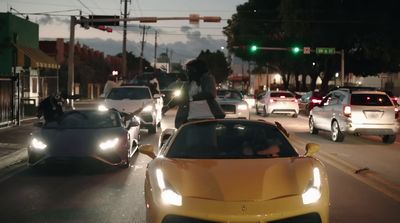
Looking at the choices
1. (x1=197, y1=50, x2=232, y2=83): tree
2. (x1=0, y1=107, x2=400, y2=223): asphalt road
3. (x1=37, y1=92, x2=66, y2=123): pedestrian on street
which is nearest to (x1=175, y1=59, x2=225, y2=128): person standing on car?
(x1=0, y1=107, x2=400, y2=223): asphalt road

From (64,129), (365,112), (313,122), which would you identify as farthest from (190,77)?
(313,122)

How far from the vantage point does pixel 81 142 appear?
11094 mm

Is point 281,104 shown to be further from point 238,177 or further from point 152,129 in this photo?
point 238,177

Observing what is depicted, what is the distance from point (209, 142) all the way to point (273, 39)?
183 ft

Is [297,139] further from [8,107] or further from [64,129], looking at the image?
[8,107]

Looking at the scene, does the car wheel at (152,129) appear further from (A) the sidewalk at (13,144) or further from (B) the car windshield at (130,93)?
(A) the sidewalk at (13,144)

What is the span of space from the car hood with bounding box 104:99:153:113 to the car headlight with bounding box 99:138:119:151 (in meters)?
8.49

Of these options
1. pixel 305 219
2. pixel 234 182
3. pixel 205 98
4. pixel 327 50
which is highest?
pixel 327 50

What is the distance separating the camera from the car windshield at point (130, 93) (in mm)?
20703

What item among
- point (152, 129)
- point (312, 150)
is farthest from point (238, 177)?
point (152, 129)

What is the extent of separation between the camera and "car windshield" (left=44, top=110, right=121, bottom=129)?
12.1 metres

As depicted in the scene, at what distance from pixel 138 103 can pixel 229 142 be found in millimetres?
13343

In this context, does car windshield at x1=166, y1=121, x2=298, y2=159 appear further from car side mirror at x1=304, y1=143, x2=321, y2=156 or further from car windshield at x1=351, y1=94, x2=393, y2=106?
car windshield at x1=351, y1=94, x2=393, y2=106

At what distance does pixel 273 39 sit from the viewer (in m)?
61.5
